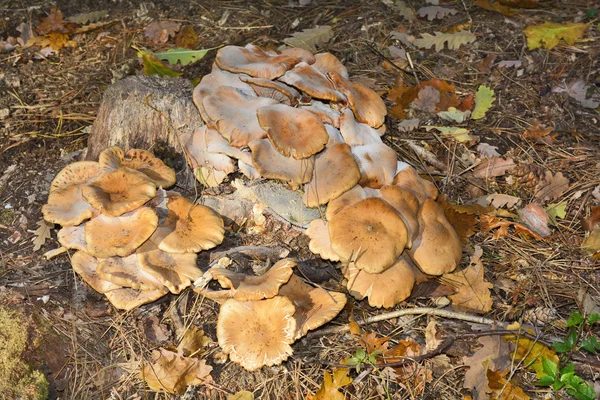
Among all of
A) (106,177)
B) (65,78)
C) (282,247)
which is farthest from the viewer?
(65,78)

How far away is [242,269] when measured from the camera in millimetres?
3887

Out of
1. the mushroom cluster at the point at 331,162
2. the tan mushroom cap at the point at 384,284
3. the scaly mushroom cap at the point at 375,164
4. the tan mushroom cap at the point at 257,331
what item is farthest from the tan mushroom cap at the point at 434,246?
the tan mushroom cap at the point at 257,331

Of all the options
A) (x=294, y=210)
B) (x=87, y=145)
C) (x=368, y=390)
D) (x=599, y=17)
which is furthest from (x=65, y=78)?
(x=599, y=17)

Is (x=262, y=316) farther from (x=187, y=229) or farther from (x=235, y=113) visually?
(x=235, y=113)

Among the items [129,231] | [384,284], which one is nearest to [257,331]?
[384,284]

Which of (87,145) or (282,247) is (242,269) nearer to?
(282,247)

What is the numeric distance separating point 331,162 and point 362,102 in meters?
0.66

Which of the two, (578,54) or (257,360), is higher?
(578,54)

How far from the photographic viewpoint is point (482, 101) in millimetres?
5312

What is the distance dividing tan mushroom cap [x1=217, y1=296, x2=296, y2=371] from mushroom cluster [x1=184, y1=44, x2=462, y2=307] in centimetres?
55

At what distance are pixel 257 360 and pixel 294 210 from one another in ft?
3.83

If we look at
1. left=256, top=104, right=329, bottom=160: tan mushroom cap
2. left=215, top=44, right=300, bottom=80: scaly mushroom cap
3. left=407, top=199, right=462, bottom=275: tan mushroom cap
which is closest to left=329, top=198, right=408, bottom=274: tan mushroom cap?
left=407, top=199, right=462, bottom=275: tan mushroom cap

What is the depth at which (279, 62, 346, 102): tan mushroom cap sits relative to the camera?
387 cm

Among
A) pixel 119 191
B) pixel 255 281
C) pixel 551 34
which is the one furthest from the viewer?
pixel 551 34
